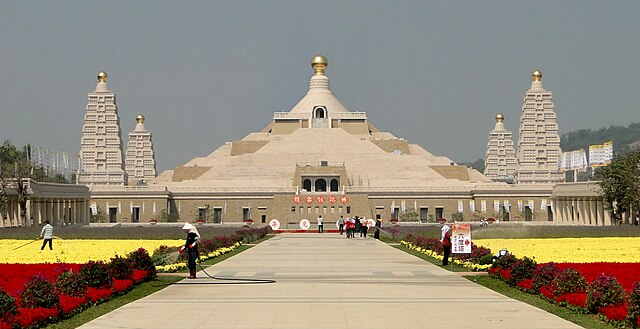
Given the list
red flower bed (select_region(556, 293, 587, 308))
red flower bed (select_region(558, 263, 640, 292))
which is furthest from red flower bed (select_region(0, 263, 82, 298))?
red flower bed (select_region(558, 263, 640, 292))

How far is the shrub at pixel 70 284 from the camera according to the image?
23.0 metres

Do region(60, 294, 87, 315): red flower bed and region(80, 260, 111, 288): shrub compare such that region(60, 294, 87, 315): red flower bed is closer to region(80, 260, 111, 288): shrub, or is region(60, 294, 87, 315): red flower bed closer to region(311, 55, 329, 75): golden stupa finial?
region(80, 260, 111, 288): shrub

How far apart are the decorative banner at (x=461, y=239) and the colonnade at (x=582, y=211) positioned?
5634 cm

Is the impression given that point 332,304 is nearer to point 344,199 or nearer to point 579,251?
point 579,251

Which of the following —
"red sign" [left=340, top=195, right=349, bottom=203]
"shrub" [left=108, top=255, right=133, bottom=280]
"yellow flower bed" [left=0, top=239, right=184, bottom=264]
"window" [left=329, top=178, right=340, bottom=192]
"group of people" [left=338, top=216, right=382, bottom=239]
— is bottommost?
"shrub" [left=108, top=255, right=133, bottom=280]

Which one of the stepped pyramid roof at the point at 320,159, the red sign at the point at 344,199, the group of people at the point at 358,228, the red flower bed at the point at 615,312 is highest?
the stepped pyramid roof at the point at 320,159

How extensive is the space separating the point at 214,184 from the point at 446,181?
78.1 ft

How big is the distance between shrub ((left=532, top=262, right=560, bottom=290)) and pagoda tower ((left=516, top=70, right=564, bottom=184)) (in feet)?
362

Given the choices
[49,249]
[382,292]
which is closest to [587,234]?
[49,249]

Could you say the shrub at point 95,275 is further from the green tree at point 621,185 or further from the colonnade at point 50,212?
the green tree at point 621,185

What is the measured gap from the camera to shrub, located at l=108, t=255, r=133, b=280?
26.9 m

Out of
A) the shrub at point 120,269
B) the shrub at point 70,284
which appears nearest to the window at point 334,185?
the shrub at point 120,269

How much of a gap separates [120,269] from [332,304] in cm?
661

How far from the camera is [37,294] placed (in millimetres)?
19828
